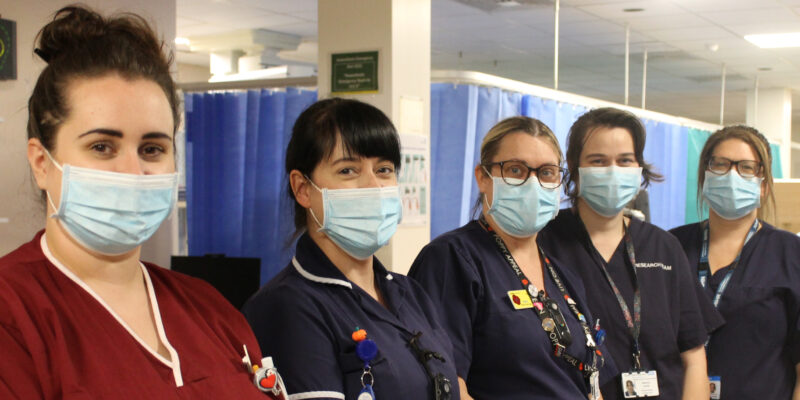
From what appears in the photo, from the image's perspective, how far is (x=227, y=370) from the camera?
1.27 m

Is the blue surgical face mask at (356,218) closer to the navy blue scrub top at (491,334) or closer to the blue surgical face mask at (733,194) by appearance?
the navy blue scrub top at (491,334)

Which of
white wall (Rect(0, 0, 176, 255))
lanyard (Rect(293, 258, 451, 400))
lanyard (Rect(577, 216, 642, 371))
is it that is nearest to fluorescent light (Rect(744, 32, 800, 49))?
lanyard (Rect(577, 216, 642, 371))

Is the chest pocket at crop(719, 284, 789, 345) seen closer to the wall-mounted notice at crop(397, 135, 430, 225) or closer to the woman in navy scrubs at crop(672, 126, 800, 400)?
the woman in navy scrubs at crop(672, 126, 800, 400)

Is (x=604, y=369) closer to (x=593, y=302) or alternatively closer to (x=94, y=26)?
(x=593, y=302)

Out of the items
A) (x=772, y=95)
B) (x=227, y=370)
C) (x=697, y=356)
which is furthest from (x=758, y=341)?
(x=772, y=95)

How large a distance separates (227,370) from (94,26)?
62cm


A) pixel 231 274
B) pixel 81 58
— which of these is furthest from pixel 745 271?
pixel 81 58

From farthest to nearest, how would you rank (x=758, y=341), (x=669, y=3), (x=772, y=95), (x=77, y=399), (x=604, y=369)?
Answer: (x=772, y=95)
(x=669, y=3)
(x=758, y=341)
(x=604, y=369)
(x=77, y=399)

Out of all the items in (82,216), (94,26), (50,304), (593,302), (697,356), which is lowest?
(697,356)

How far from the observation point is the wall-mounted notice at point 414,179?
3406 millimetres

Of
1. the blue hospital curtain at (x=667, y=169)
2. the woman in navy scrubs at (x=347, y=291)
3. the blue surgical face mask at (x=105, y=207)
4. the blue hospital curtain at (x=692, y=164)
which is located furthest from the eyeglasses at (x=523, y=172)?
the blue hospital curtain at (x=692, y=164)

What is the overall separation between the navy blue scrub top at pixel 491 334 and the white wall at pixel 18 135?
146 centimetres

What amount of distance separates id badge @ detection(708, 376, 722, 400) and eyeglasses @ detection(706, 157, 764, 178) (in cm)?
71

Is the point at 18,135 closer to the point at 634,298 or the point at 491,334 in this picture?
the point at 491,334
